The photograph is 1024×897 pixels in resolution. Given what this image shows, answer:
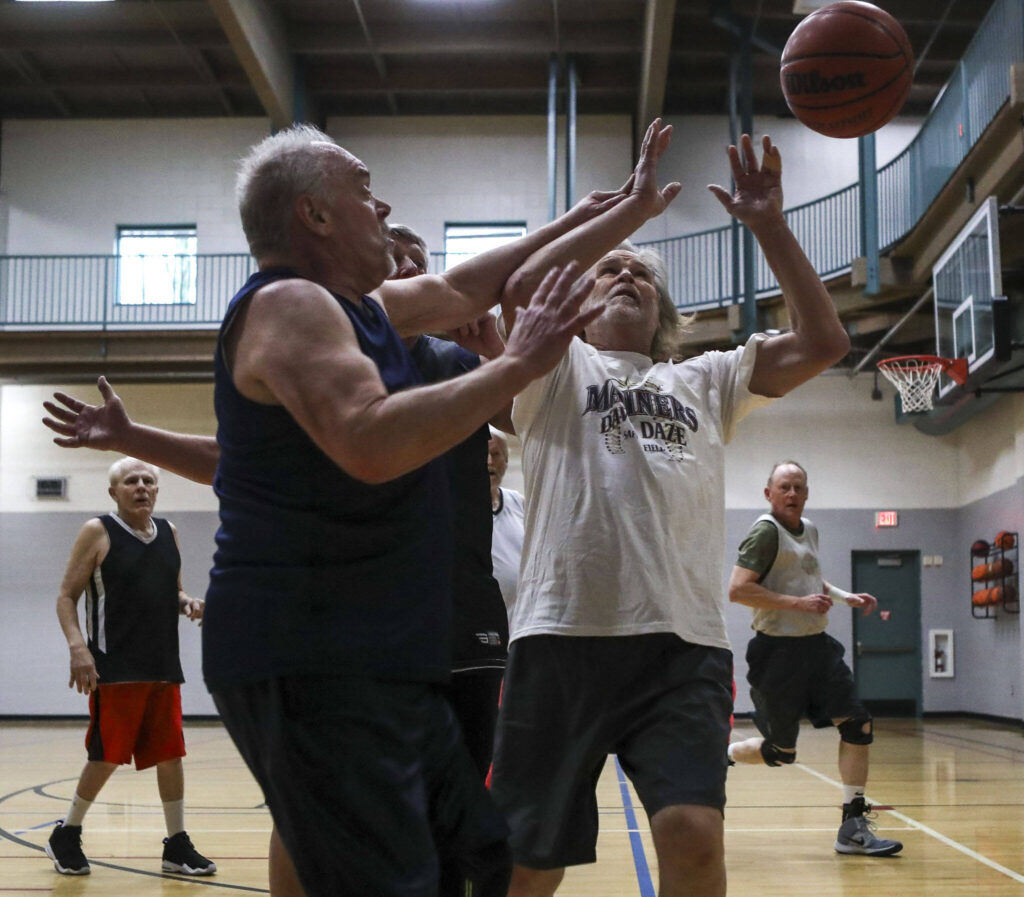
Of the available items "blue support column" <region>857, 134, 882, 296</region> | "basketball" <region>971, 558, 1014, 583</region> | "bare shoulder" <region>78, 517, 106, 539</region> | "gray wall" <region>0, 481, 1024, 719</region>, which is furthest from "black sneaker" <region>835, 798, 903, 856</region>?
"gray wall" <region>0, 481, 1024, 719</region>

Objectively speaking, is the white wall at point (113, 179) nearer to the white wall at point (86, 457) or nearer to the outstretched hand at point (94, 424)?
the white wall at point (86, 457)

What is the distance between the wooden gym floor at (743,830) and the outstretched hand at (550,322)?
11.8 ft

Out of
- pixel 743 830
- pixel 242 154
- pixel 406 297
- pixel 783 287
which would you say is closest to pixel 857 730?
pixel 743 830

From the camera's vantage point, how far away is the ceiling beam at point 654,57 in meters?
14.9

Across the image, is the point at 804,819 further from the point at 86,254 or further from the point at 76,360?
the point at 86,254

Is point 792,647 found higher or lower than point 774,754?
higher

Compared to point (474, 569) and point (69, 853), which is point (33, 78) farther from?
point (474, 569)

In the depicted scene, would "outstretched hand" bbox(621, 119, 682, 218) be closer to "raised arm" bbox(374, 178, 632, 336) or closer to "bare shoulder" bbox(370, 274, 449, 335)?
"raised arm" bbox(374, 178, 632, 336)

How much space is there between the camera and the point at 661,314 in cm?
340

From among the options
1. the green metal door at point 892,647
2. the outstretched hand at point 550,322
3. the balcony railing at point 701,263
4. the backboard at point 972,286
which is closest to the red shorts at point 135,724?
the outstretched hand at point 550,322

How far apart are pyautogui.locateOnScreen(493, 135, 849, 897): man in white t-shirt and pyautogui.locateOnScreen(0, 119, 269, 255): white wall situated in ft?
53.4

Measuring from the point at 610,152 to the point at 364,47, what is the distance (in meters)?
4.16

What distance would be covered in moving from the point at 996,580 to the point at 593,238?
528 inches

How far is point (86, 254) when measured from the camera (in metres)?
18.2
